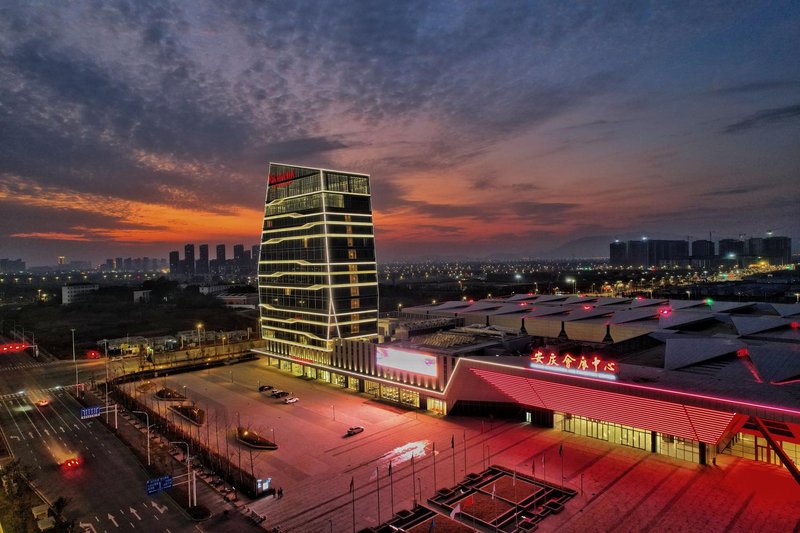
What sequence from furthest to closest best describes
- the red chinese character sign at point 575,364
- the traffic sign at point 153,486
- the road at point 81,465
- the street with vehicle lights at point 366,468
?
1. the red chinese character sign at point 575,364
2. the road at point 81,465
3. the traffic sign at point 153,486
4. the street with vehicle lights at point 366,468

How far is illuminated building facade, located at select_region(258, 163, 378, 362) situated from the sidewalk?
95.7 feet

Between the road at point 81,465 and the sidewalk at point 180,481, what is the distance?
999 millimetres

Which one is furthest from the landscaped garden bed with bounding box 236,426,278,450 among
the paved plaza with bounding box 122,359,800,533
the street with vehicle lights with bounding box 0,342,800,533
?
the paved plaza with bounding box 122,359,800,533

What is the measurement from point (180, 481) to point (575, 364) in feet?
129

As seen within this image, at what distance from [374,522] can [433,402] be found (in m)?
27.2

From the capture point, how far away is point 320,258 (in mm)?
82000

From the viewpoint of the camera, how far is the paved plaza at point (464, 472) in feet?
120

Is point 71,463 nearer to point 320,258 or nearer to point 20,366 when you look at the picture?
point 320,258

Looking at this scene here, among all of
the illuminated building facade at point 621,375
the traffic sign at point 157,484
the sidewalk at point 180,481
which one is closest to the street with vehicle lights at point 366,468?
the sidewalk at point 180,481

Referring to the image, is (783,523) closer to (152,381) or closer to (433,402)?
(433,402)

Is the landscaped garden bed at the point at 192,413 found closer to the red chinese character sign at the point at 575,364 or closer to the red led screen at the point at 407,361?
the red led screen at the point at 407,361

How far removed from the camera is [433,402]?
63.4 m

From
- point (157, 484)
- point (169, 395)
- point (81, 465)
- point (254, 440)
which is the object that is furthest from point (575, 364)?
point (169, 395)

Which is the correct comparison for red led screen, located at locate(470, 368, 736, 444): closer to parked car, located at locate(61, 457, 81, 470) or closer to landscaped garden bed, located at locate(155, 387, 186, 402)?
parked car, located at locate(61, 457, 81, 470)
